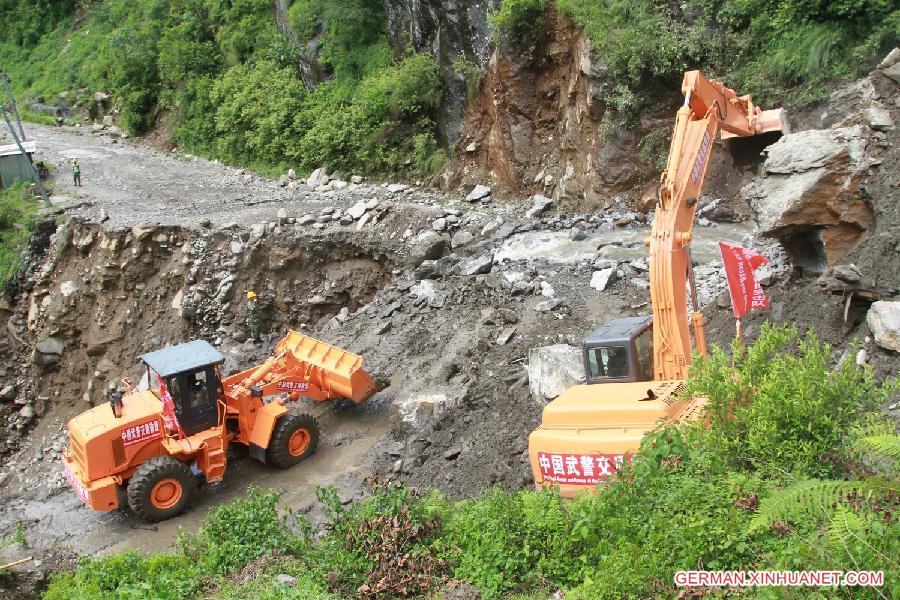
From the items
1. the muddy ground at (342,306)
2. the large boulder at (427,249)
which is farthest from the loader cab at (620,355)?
the large boulder at (427,249)

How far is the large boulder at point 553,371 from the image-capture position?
9805 mm

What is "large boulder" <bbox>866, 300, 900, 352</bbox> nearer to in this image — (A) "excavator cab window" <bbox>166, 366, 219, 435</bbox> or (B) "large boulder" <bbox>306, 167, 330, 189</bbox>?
(A) "excavator cab window" <bbox>166, 366, 219, 435</bbox>

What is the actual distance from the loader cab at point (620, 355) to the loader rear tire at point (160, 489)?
538cm

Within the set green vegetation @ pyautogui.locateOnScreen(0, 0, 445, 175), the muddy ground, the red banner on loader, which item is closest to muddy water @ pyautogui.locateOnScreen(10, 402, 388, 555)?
the muddy ground

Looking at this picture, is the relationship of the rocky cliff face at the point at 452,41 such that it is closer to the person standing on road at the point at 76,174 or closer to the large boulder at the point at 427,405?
the person standing on road at the point at 76,174

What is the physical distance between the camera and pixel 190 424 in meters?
9.92

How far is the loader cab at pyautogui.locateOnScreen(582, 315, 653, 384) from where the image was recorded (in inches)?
296

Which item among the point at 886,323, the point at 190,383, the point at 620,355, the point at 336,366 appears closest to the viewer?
the point at 620,355

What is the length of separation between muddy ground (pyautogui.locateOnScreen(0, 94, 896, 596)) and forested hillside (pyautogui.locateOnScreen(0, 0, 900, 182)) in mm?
1928

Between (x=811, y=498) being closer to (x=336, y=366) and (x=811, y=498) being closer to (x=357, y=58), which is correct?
(x=336, y=366)

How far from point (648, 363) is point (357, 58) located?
17470 millimetres

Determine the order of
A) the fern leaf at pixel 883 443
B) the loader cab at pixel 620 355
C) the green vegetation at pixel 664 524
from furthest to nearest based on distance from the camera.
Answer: the loader cab at pixel 620 355 < the green vegetation at pixel 664 524 < the fern leaf at pixel 883 443

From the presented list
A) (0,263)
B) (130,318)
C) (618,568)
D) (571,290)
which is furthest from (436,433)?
(0,263)

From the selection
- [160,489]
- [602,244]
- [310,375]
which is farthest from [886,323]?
[160,489]
